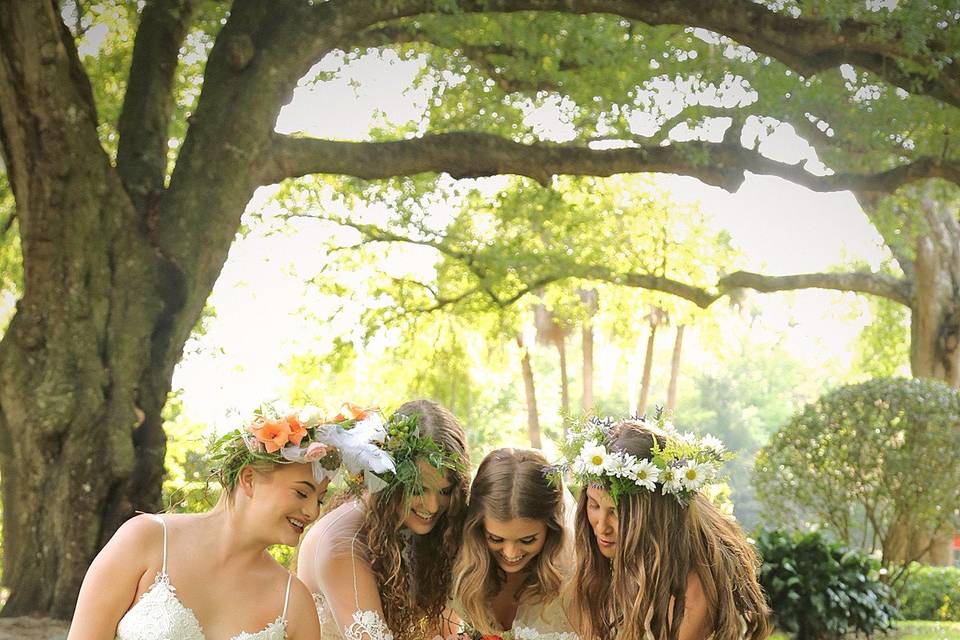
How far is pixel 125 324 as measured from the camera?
26.3ft

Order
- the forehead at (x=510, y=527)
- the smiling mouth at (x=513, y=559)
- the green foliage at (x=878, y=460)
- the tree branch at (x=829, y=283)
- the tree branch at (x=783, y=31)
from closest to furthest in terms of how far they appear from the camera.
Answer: the forehead at (x=510, y=527), the smiling mouth at (x=513, y=559), the tree branch at (x=783, y=31), the green foliage at (x=878, y=460), the tree branch at (x=829, y=283)

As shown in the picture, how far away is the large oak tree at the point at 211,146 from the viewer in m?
7.74

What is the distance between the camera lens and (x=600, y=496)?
4297 mm

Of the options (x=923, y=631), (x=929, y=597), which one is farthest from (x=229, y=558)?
(x=929, y=597)

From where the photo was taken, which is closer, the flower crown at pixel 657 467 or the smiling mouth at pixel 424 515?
the flower crown at pixel 657 467

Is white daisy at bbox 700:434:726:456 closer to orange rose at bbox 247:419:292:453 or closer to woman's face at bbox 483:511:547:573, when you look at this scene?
woman's face at bbox 483:511:547:573

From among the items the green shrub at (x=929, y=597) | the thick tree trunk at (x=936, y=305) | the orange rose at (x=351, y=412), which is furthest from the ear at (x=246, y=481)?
the thick tree trunk at (x=936, y=305)

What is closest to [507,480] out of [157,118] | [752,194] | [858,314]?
[157,118]

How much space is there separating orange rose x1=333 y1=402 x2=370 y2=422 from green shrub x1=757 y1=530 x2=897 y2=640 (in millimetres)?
6176

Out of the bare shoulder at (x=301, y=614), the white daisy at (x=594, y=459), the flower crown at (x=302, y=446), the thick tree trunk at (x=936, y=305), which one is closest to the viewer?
the flower crown at (x=302, y=446)

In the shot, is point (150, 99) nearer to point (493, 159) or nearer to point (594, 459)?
point (493, 159)

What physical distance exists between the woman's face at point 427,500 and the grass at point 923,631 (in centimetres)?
607

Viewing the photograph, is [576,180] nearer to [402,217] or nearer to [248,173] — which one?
[402,217]

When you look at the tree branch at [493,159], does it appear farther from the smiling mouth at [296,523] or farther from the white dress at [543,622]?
the smiling mouth at [296,523]
